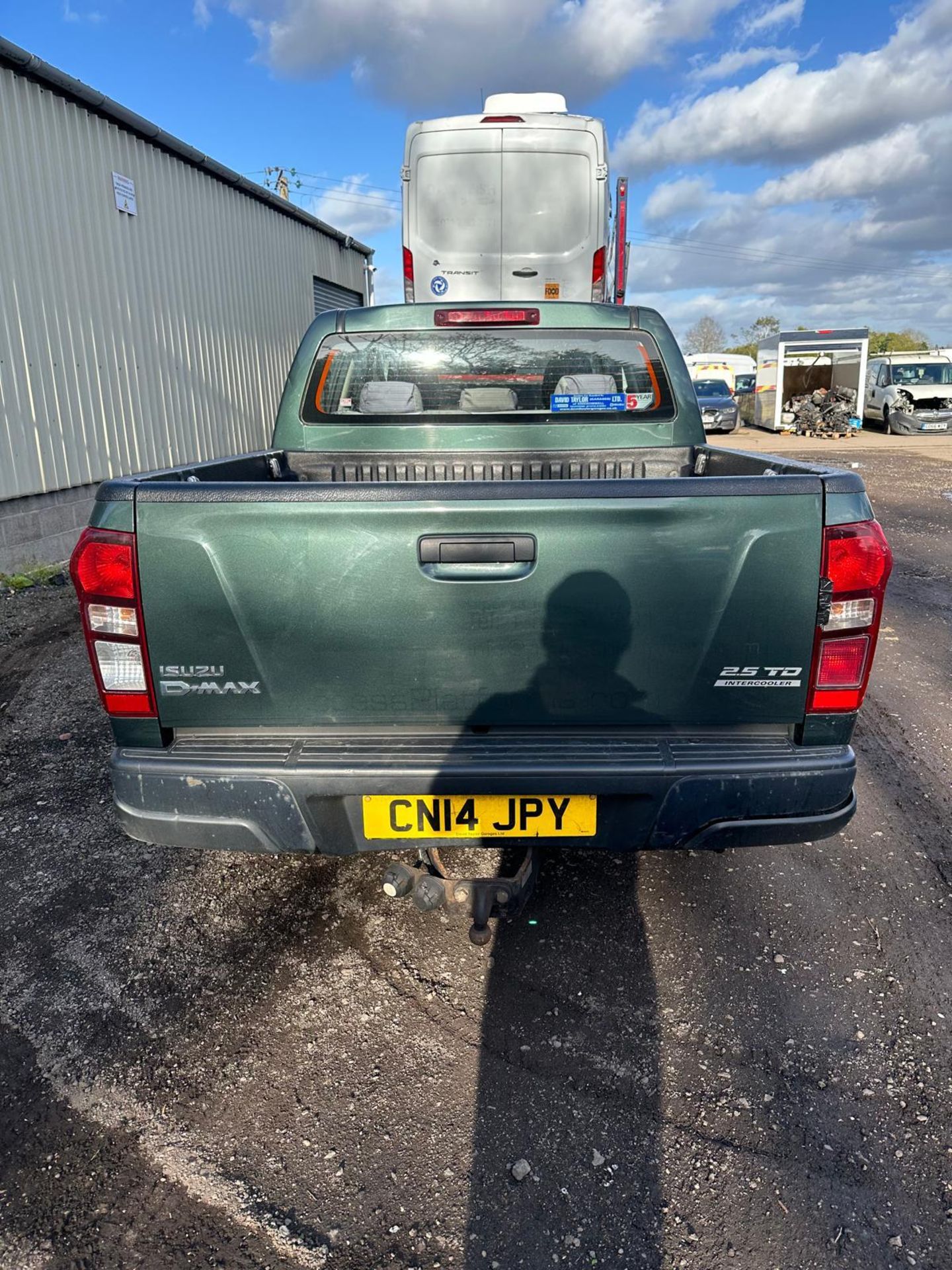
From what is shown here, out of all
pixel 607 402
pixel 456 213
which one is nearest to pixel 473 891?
pixel 607 402

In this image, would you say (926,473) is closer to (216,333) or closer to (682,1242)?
(216,333)

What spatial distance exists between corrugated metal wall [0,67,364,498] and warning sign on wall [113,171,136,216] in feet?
0.32

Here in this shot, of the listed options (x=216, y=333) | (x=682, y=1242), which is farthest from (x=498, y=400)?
(x=216, y=333)

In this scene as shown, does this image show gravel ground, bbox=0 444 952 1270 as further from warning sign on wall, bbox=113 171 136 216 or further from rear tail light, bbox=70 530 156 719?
warning sign on wall, bbox=113 171 136 216

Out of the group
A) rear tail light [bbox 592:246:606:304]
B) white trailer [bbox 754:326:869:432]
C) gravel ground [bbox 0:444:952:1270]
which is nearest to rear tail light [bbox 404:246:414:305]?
rear tail light [bbox 592:246:606:304]

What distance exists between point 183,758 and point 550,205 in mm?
8617

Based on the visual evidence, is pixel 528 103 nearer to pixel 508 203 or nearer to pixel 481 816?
pixel 508 203

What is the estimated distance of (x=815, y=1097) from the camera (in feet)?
7.17

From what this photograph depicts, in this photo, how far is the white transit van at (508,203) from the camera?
29.6 feet

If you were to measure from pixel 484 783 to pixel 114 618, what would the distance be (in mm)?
1066

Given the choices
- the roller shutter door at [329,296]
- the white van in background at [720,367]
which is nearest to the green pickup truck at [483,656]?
the roller shutter door at [329,296]

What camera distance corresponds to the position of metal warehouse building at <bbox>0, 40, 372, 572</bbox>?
7.54 metres

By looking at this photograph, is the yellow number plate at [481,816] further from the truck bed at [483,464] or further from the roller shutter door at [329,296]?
the roller shutter door at [329,296]

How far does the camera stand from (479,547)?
217cm
